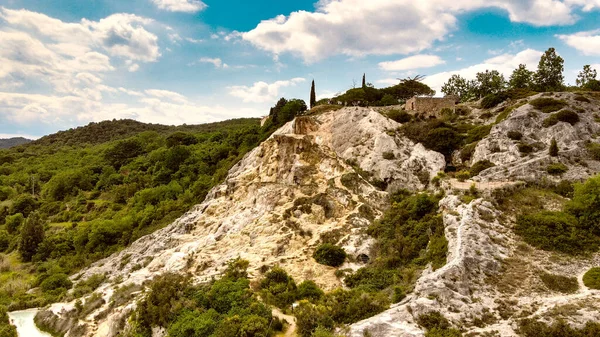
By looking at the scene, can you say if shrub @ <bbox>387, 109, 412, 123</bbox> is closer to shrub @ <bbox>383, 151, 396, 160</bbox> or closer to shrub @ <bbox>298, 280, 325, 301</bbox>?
shrub @ <bbox>383, 151, 396, 160</bbox>

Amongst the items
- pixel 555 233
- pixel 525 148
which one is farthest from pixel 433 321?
pixel 525 148

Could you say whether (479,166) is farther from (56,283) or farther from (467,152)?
(56,283)

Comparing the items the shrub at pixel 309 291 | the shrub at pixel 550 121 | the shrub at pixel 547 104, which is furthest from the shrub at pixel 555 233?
the shrub at pixel 547 104

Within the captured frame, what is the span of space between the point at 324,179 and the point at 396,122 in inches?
646

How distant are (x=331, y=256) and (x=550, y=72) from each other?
189ft

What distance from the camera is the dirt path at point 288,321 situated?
19.6 m

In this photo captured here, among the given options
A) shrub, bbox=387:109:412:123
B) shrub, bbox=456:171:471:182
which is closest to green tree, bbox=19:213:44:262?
shrub, bbox=387:109:412:123

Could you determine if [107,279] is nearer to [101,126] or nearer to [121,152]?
[121,152]

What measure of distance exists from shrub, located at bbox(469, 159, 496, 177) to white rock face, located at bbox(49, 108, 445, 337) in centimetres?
386

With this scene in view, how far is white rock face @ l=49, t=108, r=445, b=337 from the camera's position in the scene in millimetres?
28891

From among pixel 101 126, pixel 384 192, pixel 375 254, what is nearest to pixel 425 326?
pixel 375 254

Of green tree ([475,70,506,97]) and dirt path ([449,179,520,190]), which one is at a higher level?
green tree ([475,70,506,97])

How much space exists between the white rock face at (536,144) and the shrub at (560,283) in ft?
40.2

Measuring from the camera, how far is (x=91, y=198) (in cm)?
7719
